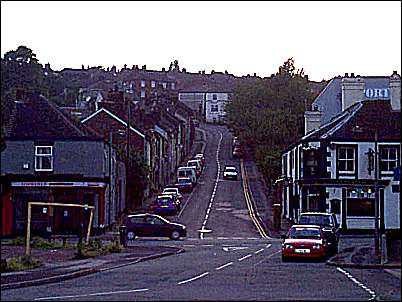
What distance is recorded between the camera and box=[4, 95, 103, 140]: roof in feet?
195

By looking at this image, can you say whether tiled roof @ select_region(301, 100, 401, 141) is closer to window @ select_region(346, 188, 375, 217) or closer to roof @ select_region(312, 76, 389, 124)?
window @ select_region(346, 188, 375, 217)

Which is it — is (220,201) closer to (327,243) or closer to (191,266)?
(327,243)

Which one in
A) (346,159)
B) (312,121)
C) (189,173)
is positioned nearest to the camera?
(346,159)

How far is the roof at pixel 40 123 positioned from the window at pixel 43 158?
712mm

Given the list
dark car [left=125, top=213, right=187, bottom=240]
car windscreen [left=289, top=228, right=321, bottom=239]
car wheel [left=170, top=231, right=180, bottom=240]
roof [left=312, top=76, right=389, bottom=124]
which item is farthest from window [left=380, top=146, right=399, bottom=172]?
car windscreen [left=289, top=228, right=321, bottom=239]

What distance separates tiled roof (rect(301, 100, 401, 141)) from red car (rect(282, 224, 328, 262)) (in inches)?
952

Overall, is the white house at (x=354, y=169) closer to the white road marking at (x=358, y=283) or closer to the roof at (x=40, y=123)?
the roof at (x=40, y=123)

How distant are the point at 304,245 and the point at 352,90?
34.7 metres

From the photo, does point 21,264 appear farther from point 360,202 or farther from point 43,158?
point 360,202

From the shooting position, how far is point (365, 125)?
61531mm

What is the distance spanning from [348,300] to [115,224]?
154ft

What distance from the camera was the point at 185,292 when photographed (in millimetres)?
21188

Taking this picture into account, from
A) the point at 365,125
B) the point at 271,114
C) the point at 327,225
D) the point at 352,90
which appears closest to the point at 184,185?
the point at 271,114

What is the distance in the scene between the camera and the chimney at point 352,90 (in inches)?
2672
